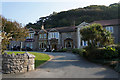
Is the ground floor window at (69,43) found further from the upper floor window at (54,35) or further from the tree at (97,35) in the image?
the tree at (97,35)

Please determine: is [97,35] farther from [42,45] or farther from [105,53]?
[42,45]

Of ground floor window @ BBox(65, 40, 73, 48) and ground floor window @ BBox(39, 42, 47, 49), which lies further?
ground floor window @ BBox(39, 42, 47, 49)

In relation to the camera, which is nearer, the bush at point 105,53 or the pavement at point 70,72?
the pavement at point 70,72

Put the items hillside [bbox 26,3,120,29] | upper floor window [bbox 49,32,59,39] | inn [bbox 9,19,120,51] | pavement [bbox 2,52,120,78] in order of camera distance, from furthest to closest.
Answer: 1. hillside [bbox 26,3,120,29]
2. upper floor window [bbox 49,32,59,39]
3. inn [bbox 9,19,120,51]
4. pavement [bbox 2,52,120,78]

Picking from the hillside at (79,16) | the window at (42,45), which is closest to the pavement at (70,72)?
the window at (42,45)

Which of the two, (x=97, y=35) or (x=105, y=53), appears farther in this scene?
(x=97, y=35)

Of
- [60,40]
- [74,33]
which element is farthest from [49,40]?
[74,33]

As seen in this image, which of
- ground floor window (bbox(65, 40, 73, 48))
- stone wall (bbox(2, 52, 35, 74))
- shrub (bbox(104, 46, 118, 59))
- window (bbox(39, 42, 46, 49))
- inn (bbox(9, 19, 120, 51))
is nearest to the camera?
stone wall (bbox(2, 52, 35, 74))

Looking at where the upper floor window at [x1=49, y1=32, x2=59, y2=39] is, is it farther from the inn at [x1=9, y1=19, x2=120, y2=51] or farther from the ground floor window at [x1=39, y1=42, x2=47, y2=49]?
the ground floor window at [x1=39, y1=42, x2=47, y2=49]

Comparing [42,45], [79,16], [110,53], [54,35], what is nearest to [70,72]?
[110,53]

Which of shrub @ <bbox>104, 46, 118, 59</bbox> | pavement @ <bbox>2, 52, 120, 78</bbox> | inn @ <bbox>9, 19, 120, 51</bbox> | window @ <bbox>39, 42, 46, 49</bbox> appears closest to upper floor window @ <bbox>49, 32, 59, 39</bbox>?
inn @ <bbox>9, 19, 120, 51</bbox>

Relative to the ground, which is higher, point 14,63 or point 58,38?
point 58,38

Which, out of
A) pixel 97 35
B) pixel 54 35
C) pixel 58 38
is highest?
pixel 54 35

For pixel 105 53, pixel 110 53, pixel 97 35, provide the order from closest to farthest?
1. pixel 110 53
2. pixel 105 53
3. pixel 97 35
